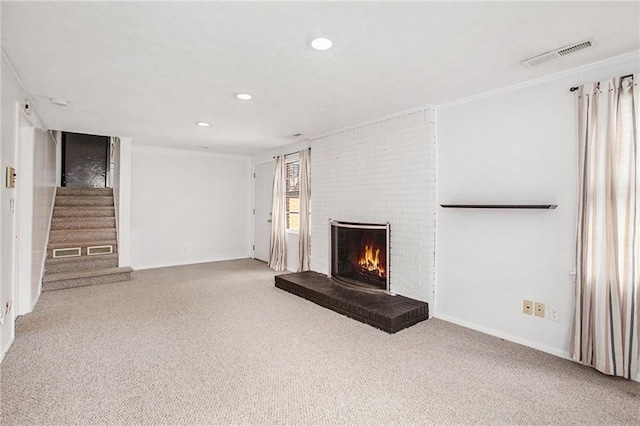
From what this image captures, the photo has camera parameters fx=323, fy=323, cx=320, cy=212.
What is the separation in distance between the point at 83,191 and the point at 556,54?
24.4 feet

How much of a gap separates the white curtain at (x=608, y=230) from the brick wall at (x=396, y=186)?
1.32m

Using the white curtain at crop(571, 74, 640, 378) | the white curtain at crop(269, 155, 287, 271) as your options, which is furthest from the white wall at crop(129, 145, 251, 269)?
the white curtain at crop(571, 74, 640, 378)

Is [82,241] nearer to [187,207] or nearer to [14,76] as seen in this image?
[187,207]

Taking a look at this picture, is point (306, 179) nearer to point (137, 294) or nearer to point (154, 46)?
point (137, 294)

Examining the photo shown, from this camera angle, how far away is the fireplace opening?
13.0 feet

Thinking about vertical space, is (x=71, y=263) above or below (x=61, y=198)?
below

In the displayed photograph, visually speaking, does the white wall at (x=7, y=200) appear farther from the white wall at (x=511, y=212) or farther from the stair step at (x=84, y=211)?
the white wall at (x=511, y=212)

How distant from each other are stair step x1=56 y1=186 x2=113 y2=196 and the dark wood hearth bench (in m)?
4.38

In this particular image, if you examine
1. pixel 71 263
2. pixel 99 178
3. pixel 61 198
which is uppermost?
pixel 99 178

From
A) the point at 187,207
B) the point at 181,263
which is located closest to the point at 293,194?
the point at 187,207

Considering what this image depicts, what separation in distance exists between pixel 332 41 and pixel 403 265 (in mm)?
2561

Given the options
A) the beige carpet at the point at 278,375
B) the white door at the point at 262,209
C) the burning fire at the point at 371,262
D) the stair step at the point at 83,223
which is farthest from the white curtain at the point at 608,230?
the stair step at the point at 83,223

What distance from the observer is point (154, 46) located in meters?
2.19

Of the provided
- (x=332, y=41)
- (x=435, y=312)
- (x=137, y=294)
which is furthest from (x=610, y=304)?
(x=137, y=294)
